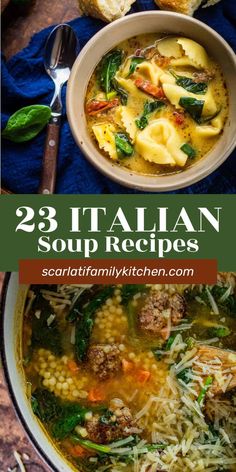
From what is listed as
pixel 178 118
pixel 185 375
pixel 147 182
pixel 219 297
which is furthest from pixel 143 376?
pixel 178 118

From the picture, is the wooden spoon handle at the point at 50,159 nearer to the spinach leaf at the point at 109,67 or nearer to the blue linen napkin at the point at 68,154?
the blue linen napkin at the point at 68,154

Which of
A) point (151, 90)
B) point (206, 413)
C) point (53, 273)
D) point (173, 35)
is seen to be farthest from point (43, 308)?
point (173, 35)

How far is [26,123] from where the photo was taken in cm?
369

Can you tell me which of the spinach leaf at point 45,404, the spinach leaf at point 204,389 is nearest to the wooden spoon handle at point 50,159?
the spinach leaf at point 45,404

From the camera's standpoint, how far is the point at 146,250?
3.79 m

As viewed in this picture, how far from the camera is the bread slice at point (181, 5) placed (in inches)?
145

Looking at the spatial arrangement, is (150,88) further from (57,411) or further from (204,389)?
(57,411)

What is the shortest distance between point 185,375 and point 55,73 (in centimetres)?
160

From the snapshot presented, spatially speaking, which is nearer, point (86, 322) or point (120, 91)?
point (120, 91)

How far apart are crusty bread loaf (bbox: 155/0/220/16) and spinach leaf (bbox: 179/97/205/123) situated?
443 millimetres

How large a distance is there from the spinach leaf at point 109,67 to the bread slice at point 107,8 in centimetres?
18

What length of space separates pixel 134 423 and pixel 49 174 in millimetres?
1259

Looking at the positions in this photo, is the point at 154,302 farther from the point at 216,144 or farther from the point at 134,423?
the point at 216,144

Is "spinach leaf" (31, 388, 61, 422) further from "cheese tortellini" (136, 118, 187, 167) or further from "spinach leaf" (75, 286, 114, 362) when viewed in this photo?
"cheese tortellini" (136, 118, 187, 167)
